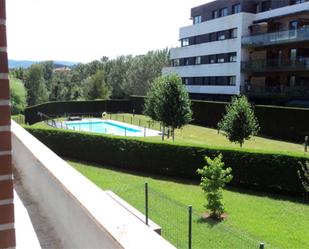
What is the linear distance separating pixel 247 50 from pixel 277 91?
7942 millimetres

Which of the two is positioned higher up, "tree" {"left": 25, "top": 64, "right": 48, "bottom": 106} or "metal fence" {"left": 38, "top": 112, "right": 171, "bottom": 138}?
"tree" {"left": 25, "top": 64, "right": 48, "bottom": 106}

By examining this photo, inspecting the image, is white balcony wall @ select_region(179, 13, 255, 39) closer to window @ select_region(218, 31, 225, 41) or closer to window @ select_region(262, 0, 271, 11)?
window @ select_region(218, 31, 225, 41)

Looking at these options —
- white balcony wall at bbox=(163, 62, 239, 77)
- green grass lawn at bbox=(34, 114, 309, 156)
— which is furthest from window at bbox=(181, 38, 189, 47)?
green grass lawn at bbox=(34, 114, 309, 156)

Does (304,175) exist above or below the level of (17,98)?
below

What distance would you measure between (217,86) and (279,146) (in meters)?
20.4

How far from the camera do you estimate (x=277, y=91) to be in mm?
36250

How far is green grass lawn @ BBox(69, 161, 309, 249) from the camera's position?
397 inches

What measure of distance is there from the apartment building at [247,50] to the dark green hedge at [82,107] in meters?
9.85

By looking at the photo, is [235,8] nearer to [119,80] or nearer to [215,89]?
[215,89]

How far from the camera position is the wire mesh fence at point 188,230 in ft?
31.7

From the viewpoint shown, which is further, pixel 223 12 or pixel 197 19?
pixel 197 19

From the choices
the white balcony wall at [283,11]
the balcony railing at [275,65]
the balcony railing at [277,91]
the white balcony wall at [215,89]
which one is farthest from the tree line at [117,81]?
the balcony railing at [277,91]

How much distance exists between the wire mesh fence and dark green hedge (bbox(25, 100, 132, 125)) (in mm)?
34761

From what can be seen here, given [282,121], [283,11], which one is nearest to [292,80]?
[283,11]
